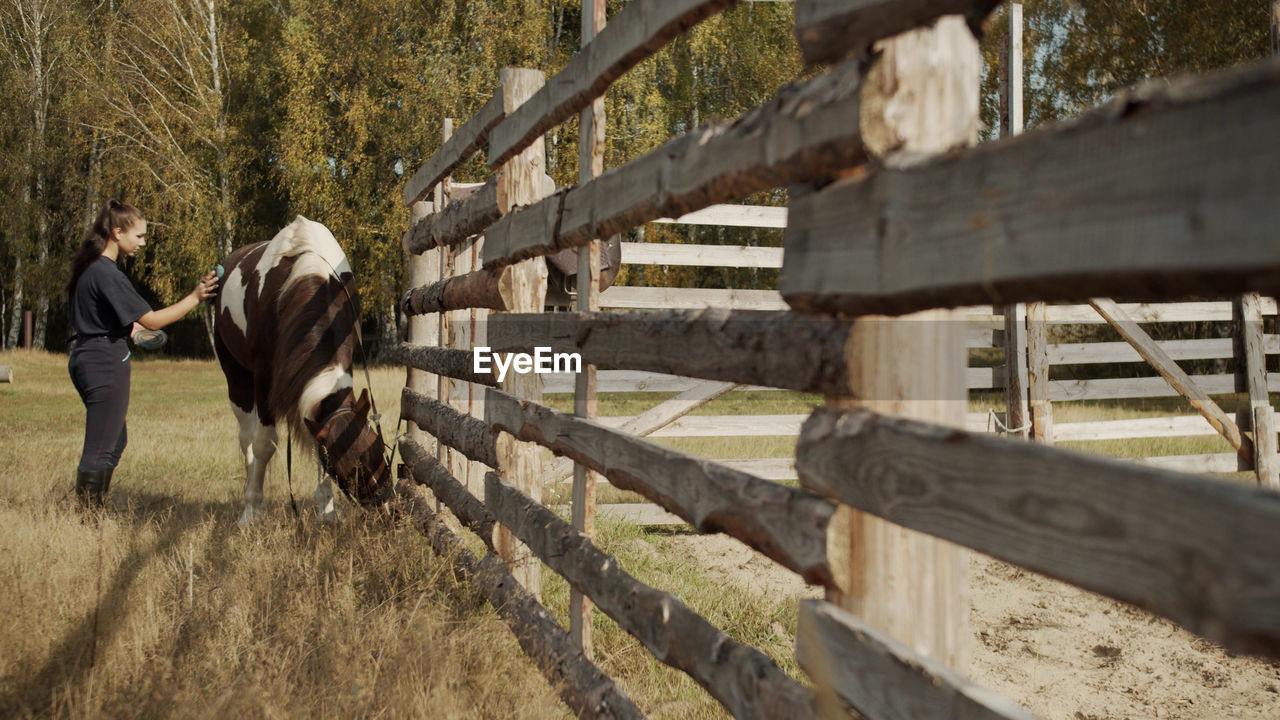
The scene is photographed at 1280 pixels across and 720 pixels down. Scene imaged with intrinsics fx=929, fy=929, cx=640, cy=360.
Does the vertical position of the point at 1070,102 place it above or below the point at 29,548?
above

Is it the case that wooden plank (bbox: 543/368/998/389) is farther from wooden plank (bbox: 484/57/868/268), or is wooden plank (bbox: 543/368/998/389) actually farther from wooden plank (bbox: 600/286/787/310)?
wooden plank (bbox: 484/57/868/268)

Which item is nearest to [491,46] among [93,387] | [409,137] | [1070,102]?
[409,137]

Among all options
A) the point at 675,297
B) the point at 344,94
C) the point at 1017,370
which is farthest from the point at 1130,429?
the point at 344,94

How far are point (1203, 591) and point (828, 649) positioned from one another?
74cm

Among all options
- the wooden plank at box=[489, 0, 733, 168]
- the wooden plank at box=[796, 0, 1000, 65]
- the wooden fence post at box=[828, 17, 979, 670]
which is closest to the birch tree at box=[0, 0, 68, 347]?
the wooden plank at box=[489, 0, 733, 168]

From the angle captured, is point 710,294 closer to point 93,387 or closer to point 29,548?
point 93,387

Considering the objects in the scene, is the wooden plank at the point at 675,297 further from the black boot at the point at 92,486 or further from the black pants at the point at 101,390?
the black boot at the point at 92,486

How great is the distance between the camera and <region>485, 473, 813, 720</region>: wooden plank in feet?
5.80

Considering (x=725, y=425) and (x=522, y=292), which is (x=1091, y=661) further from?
(x=725, y=425)

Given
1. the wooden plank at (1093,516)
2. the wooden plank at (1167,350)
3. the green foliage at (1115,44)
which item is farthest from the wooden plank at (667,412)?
the green foliage at (1115,44)

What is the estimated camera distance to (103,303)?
17.3ft

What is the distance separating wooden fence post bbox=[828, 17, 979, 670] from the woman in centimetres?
462

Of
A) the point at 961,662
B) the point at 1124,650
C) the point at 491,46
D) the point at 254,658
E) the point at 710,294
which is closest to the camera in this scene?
the point at 961,662

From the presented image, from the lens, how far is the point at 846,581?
5.13ft
